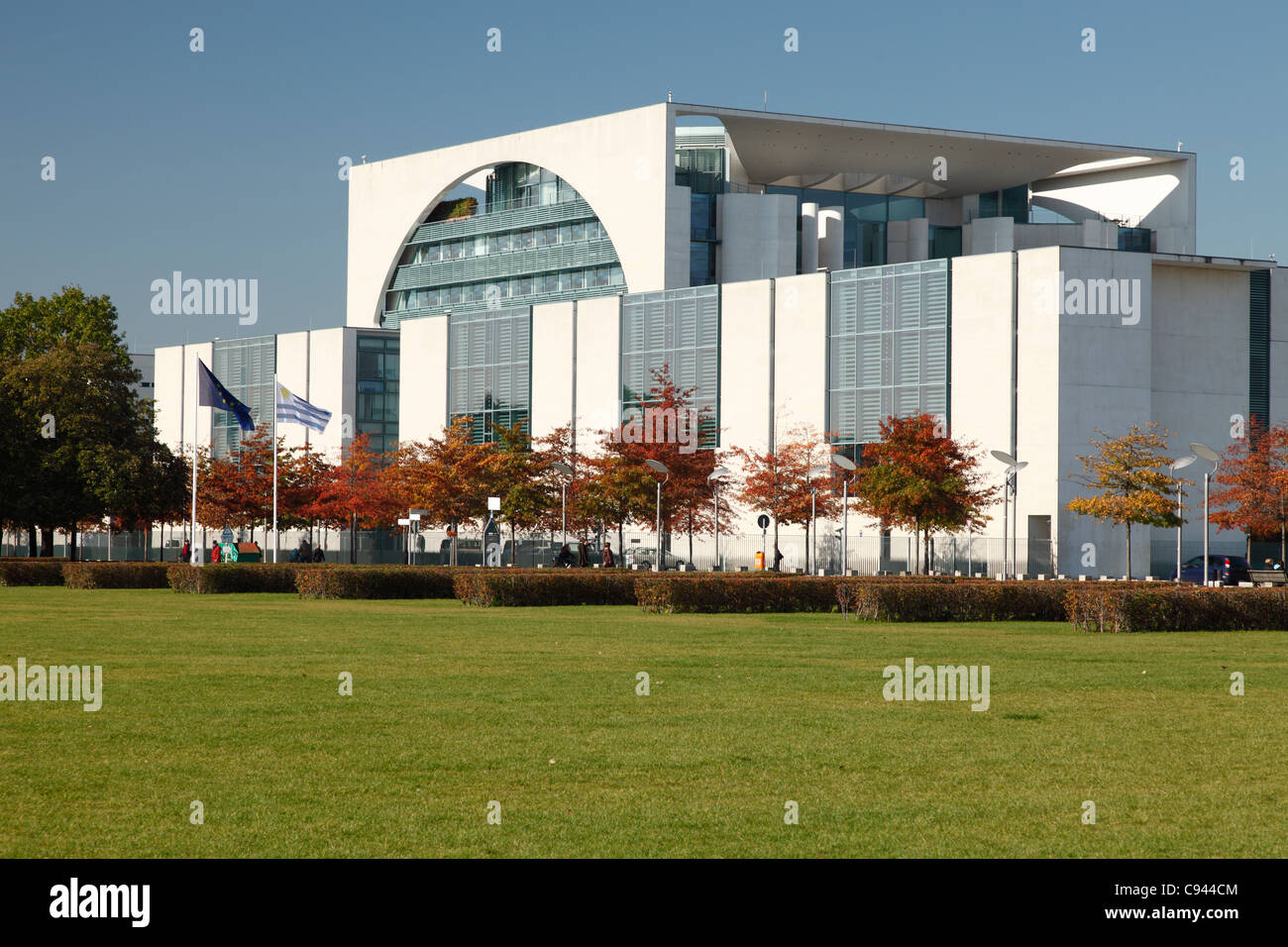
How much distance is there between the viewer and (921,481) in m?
53.3

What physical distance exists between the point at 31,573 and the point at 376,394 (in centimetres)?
3937

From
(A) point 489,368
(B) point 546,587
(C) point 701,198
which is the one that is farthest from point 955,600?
(A) point 489,368

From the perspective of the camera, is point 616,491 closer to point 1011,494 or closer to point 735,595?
point 1011,494

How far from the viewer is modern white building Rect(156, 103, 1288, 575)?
57.2 m

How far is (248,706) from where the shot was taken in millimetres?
14312

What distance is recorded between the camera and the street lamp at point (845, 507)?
166 feet

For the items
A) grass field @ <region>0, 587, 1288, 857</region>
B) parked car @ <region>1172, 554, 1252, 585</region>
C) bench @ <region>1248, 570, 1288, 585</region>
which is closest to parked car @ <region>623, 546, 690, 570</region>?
parked car @ <region>1172, 554, 1252, 585</region>

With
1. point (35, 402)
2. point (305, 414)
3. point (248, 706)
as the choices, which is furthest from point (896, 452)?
point (248, 706)

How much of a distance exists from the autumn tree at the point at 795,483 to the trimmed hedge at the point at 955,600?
92.1 ft

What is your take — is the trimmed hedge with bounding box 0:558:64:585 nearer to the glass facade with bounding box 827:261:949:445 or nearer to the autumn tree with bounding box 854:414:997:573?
the autumn tree with bounding box 854:414:997:573

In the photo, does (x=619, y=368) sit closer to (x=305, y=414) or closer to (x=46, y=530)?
(x=305, y=414)

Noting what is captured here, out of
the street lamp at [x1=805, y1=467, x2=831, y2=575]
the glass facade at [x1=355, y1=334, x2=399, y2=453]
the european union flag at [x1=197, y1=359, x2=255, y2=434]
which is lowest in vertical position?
the street lamp at [x1=805, y1=467, x2=831, y2=575]

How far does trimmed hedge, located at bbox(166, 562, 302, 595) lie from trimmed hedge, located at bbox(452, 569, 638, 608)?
695 centimetres

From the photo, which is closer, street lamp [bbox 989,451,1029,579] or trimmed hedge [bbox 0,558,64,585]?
trimmed hedge [bbox 0,558,64,585]
